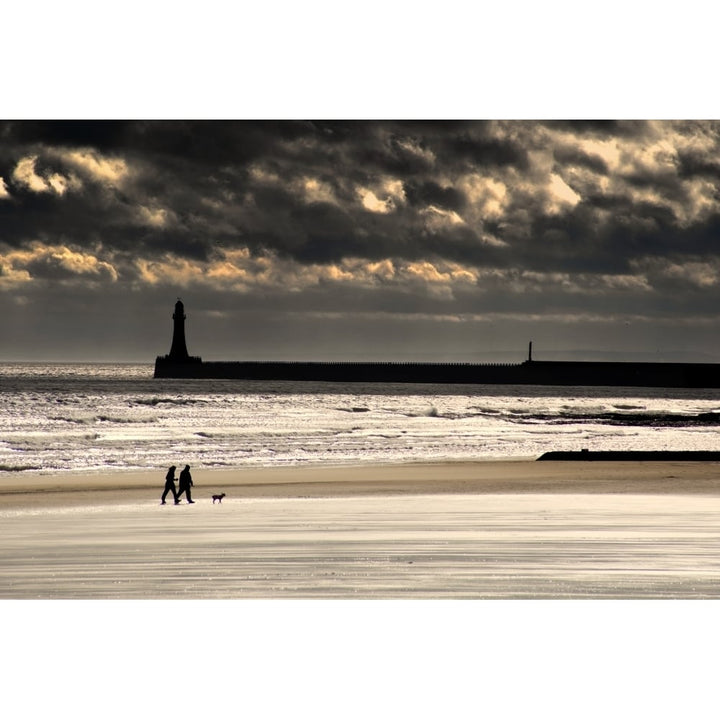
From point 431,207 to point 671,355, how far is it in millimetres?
3225

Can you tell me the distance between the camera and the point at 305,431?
2561 cm

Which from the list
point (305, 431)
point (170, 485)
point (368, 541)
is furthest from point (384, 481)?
point (305, 431)

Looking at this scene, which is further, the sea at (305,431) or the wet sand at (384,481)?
the sea at (305,431)

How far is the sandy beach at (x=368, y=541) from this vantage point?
6.95 m

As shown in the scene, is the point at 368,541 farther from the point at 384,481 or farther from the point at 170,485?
the point at 384,481

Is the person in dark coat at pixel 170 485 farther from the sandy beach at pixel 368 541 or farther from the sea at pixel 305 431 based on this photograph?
the sea at pixel 305 431

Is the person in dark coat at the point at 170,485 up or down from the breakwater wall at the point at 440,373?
down

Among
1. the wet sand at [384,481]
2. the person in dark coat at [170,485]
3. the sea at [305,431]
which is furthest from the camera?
the sea at [305,431]

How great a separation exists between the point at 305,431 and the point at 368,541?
17.3 metres

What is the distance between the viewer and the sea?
727 inches

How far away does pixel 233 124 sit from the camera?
32.4 ft

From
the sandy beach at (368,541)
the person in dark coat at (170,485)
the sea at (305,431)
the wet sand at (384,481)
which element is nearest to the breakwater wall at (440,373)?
the sea at (305,431)

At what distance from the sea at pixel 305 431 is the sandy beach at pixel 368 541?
497cm
